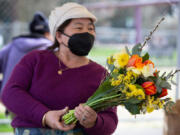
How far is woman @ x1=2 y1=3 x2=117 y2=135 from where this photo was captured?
230 centimetres

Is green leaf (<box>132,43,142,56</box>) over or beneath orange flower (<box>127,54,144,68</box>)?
over

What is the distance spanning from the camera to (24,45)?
398cm

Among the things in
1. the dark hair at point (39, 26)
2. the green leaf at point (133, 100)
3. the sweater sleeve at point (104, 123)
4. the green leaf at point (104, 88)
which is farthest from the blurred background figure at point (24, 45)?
the green leaf at point (133, 100)

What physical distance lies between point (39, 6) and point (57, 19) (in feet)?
20.6

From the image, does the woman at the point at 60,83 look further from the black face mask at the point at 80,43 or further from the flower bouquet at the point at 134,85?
the flower bouquet at the point at 134,85

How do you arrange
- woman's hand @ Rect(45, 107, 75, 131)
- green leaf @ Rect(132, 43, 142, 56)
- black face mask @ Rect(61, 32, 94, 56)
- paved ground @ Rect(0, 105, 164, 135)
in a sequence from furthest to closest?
paved ground @ Rect(0, 105, 164, 135) → black face mask @ Rect(61, 32, 94, 56) → woman's hand @ Rect(45, 107, 75, 131) → green leaf @ Rect(132, 43, 142, 56)

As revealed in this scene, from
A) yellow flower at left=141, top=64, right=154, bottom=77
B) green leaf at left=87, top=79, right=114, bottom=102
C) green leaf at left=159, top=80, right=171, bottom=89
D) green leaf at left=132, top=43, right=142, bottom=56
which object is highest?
green leaf at left=132, top=43, right=142, bottom=56

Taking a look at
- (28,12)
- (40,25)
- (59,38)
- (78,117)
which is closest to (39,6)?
(28,12)

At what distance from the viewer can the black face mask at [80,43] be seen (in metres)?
2.47

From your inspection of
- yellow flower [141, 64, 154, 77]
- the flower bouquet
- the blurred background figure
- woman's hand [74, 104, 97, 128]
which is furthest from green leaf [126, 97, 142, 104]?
the blurred background figure

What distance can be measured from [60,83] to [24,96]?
0.26 meters

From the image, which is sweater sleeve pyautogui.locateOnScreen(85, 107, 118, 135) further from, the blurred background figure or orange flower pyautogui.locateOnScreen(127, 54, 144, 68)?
the blurred background figure

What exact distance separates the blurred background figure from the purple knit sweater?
5.08 ft

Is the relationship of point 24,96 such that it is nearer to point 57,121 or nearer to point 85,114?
point 57,121
